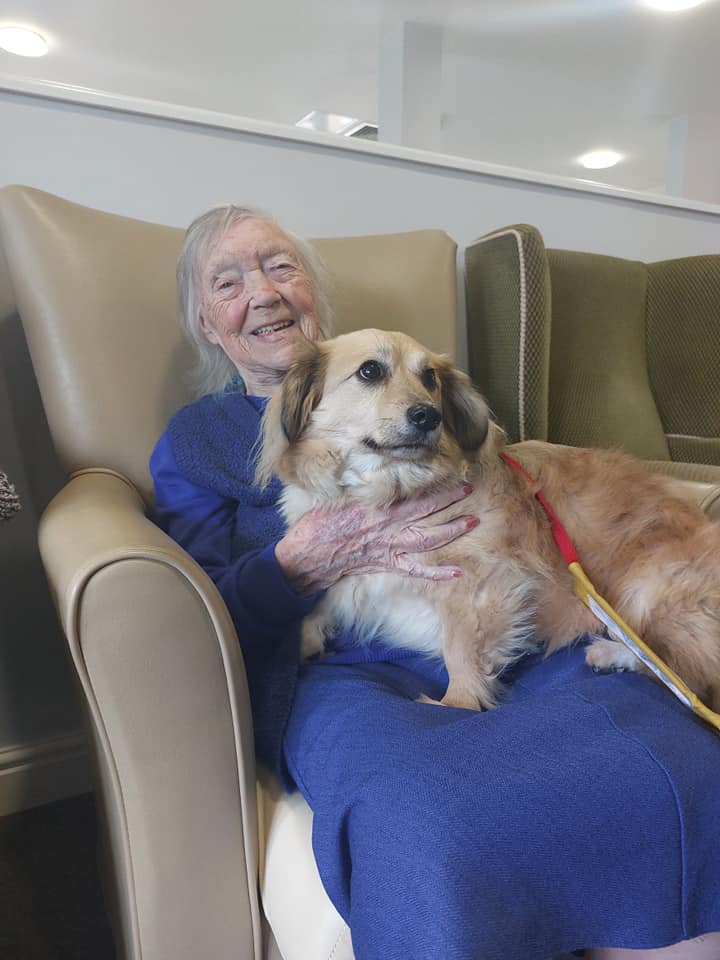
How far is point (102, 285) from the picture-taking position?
4.96 feet

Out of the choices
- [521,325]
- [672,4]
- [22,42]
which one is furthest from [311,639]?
[22,42]

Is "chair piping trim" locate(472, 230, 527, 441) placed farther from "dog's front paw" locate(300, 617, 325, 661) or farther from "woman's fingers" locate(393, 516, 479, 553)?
"dog's front paw" locate(300, 617, 325, 661)

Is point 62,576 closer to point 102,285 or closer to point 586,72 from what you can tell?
point 102,285

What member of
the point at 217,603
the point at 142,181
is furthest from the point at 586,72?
the point at 217,603

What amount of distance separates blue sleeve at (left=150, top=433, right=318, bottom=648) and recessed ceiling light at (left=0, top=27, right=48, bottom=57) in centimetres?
527

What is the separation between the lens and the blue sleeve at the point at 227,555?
1154mm

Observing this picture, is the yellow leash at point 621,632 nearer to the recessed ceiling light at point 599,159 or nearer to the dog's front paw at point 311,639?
the dog's front paw at point 311,639

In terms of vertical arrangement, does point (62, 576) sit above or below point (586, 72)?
below

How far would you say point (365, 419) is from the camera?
123 cm

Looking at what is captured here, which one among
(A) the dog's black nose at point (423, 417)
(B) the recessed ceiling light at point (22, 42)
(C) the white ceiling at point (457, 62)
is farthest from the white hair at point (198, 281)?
(B) the recessed ceiling light at point (22, 42)

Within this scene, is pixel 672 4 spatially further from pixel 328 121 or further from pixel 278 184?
pixel 278 184

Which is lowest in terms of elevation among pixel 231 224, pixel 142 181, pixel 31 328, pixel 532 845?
pixel 532 845

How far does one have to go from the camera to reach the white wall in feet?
5.65

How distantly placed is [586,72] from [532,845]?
20.1 ft
